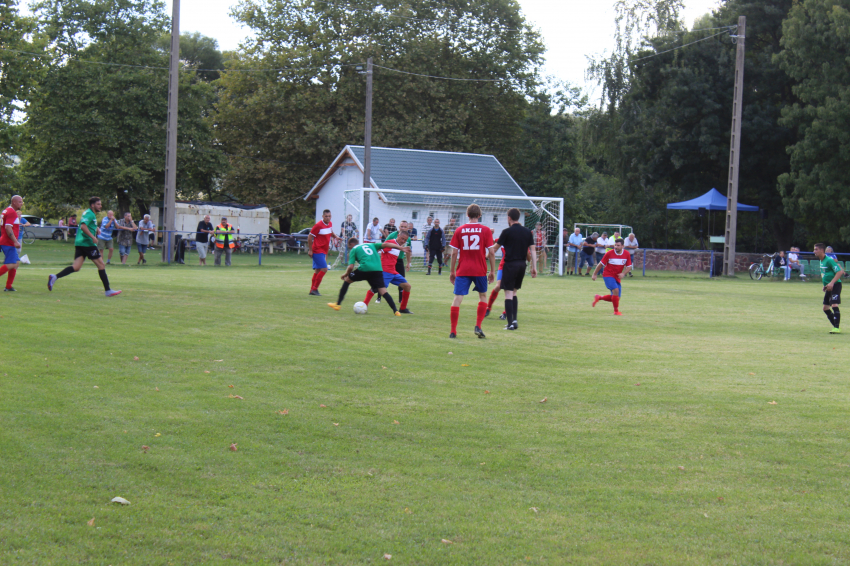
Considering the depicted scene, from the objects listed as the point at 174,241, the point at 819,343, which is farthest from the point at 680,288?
the point at 174,241

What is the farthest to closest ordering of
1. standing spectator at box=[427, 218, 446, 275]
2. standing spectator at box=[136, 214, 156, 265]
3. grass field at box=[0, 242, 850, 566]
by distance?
standing spectator at box=[427, 218, 446, 275] → standing spectator at box=[136, 214, 156, 265] → grass field at box=[0, 242, 850, 566]

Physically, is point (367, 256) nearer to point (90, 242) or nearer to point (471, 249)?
point (471, 249)

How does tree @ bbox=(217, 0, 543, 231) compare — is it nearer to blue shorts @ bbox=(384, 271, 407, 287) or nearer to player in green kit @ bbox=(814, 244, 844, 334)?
blue shorts @ bbox=(384, 271, 407, 287)

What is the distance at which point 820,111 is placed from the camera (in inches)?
1388

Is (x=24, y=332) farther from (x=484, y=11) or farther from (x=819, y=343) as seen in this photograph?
(x=484, y=11)

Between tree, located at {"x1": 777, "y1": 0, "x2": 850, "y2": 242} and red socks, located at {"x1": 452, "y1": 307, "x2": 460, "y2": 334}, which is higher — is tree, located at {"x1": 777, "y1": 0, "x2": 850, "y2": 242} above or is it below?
above

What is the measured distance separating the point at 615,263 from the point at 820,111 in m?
24.2

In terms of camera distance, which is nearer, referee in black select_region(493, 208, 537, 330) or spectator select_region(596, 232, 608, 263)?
referee in black select_region(493, 208, 537, 330)

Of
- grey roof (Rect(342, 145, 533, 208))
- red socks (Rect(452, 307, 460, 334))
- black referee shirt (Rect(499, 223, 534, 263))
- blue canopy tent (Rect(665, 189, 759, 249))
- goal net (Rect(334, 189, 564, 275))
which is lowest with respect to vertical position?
red socks (Rect(452, 307, 460, 334))

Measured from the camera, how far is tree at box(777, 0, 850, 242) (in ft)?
115

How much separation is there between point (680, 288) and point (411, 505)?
22.5m

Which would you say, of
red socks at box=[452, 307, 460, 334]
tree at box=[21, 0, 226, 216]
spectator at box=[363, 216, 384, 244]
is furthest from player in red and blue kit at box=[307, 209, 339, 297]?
tree at box=[21, 0, 226, 216]

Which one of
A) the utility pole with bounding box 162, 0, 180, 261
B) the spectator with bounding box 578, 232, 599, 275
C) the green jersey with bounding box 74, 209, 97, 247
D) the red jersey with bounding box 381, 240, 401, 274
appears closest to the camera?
the green jersey with bounding box 74, 209, 97, 247

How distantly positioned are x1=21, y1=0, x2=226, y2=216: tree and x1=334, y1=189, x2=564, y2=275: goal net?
14.1 meters
